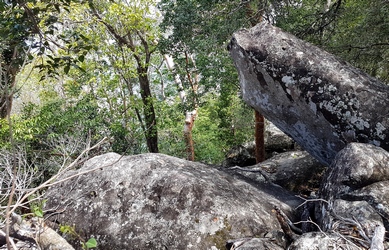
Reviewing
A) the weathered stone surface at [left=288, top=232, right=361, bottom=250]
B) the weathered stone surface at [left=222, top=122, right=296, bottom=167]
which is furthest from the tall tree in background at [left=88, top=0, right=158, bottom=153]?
the weathered stone surface at [left=288, top=232, right=361, bottom=250]

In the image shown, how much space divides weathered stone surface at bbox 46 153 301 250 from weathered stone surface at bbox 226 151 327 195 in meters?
1.11

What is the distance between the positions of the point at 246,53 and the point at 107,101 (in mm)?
9246

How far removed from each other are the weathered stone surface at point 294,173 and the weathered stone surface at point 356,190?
215 cm

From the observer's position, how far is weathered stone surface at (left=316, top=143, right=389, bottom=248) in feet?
9.29

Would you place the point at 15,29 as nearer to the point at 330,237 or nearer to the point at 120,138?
the point at 330,237

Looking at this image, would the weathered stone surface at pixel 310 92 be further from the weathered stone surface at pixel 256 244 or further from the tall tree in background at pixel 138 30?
the tall tree in background at pixel 138 30

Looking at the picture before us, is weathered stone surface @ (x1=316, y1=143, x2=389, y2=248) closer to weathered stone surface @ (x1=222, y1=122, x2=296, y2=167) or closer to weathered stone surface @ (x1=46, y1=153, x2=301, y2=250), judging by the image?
weathered stone surface @ (x1=46, y1=153, x2=301, y2=250)

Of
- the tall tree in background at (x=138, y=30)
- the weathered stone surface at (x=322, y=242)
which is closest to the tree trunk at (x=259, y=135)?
the tall tree in background at (x=138, y=30)

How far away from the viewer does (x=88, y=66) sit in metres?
12.1

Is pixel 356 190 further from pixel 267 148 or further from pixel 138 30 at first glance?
pixel 138 30

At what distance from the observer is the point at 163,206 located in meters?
3.94

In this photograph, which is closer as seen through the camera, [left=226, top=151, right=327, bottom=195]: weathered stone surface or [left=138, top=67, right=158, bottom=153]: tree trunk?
[left=226, top=151, right=327, bottom=195]: weathered stone surface

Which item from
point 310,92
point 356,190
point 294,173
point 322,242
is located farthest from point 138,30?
point 322,242

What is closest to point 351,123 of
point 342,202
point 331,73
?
point 331,73
